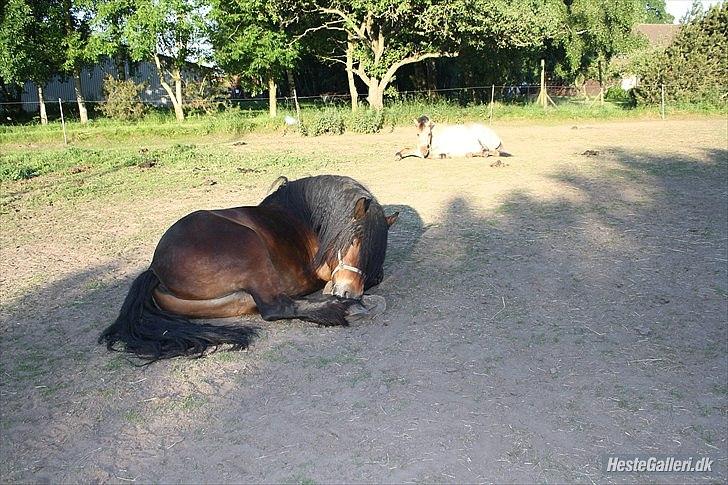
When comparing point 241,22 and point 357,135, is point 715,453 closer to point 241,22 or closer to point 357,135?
point 357,135

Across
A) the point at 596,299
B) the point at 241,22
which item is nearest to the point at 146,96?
the point at 241,22

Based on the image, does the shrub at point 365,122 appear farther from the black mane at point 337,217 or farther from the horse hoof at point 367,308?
the horse hoof at point 367,308

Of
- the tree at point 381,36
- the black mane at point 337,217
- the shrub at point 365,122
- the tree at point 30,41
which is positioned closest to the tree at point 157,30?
the tree at point 30,41

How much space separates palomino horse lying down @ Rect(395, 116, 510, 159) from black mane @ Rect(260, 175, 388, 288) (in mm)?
7513

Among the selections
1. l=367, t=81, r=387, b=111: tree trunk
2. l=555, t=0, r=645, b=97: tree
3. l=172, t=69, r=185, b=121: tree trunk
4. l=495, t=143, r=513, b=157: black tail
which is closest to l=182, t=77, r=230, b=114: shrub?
l=172, t=69, r=185, b=121: tree trunk

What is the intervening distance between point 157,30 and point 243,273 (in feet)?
60.9

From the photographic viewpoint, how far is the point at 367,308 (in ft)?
12.9

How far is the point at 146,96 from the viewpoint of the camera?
35.1 m

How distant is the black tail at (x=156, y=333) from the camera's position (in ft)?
11.4

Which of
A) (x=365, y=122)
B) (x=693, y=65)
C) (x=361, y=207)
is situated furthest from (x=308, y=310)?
(x=693, y=65)

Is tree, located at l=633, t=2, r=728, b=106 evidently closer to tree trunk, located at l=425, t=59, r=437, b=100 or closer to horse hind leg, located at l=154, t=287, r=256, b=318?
tree trunk, located at l=425, t=59, r=437, b=100

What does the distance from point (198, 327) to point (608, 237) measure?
4.13 m

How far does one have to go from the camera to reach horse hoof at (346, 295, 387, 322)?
3.84 metres

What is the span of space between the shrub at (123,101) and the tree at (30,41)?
2398 mm
